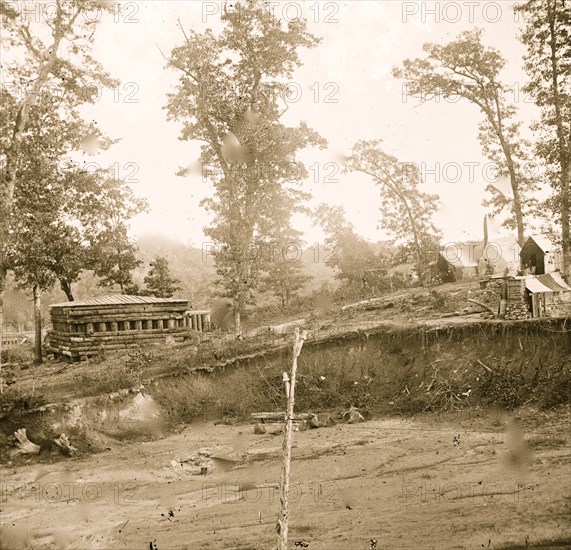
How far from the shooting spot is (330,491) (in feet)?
37.2

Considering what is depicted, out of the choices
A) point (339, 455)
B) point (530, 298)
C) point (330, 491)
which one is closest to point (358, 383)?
point (339, 455)

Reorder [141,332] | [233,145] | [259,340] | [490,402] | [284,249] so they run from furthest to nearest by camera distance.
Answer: [284,249], [233,145], [141,332], [259,340], [490,402]

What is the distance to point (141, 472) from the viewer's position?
45.1ft

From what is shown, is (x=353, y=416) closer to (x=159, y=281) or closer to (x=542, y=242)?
(x=159, y=281)

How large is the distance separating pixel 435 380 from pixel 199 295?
126 ft

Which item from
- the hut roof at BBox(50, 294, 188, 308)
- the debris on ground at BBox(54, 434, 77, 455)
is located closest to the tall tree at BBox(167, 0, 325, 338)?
the hut roof at BBox(50, 294, 188, 308)

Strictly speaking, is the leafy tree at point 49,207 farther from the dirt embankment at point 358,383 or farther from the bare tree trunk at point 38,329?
the dirt embankment at point 358,383

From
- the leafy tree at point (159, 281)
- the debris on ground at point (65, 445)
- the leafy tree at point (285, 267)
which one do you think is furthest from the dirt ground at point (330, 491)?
the leafy tree at point (285, 267)

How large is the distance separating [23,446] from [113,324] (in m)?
10.1

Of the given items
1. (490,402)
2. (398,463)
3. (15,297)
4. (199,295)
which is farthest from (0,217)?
(15,297)

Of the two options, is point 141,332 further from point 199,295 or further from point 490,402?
point 199,295

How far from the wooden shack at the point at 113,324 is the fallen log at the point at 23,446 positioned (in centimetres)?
859

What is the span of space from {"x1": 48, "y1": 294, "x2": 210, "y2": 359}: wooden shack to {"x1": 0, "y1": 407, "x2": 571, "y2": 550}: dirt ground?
9234 mm

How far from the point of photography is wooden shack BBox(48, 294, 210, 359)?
23.9m
